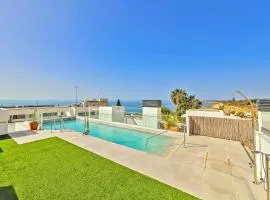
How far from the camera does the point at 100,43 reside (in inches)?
842

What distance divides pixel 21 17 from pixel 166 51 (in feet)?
68.2

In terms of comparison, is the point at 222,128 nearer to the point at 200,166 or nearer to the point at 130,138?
the point at 200,166

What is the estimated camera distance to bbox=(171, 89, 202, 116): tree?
24.5m

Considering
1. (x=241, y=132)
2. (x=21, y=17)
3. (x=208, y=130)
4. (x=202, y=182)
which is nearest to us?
(x=202, y=182)

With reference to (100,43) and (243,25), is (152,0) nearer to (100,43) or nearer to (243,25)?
(100,43)

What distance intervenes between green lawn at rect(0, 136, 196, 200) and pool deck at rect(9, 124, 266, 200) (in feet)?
1.66

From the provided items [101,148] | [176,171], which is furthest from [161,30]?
[176,171]

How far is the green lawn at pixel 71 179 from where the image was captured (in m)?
4.09

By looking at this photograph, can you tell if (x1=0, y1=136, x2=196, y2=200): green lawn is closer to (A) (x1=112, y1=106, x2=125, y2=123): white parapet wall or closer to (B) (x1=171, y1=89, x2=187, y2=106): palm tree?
(A) (x1=112, y1=106, x2=125, y2=123): white parapet wall

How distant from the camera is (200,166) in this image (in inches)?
228

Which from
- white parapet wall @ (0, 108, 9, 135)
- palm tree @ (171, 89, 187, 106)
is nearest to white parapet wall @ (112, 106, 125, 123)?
white parapet wall @ (0, 108, 9, 135)

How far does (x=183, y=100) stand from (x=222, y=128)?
50.8 ft

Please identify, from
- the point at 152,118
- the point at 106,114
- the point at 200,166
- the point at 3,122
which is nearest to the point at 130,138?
the point at 152,118

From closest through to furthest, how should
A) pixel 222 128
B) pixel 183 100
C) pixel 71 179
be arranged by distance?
1. pixel 71 179
2. pixel 222 128
3. pixel 183 100
